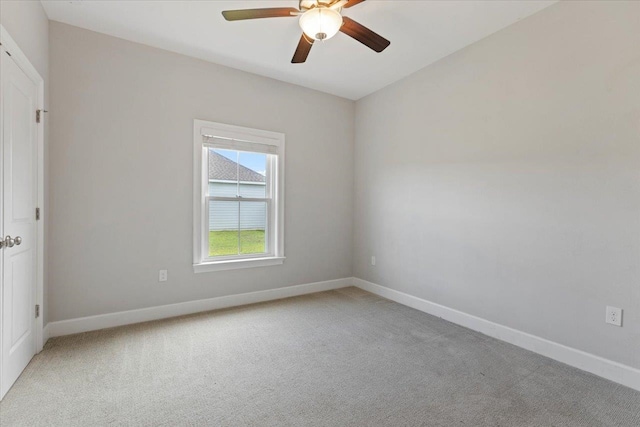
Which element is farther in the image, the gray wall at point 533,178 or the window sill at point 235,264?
the window sill at point 235,264

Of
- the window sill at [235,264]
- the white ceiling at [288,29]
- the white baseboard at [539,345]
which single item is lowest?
the white baseboard at [539,345]

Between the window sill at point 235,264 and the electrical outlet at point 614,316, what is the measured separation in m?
3.05

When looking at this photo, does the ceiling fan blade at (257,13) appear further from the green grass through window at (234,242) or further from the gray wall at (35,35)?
the green grass through window at (234,242)

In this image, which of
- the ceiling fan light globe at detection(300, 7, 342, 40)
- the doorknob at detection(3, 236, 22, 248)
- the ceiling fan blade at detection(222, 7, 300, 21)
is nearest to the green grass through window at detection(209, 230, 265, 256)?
the doorknob at detection(3, 236, 22, 248)

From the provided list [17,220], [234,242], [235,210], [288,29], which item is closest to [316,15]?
[288,29]

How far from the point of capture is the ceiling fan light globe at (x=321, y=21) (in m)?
1.95

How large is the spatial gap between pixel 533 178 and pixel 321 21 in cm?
210

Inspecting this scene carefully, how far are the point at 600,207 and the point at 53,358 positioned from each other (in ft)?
13.8

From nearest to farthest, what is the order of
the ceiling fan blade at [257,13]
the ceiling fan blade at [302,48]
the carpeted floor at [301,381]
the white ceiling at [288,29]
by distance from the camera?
the carpeted floor at [301,381] < the ceiling fan blade at [257,13] < the ceiling fan blade at [302,48] < the white ceiling at [288,29]

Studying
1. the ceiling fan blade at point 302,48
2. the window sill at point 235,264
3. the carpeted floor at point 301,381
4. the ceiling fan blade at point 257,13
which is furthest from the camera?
the window sill at point 235,264

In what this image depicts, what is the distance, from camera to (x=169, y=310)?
3104 mm

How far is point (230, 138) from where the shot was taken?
135 inches

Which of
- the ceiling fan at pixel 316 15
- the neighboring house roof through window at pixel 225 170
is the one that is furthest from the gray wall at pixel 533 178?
the neighboring house roof through window at pixel 225 170

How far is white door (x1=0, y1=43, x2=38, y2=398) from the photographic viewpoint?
1789 mm
